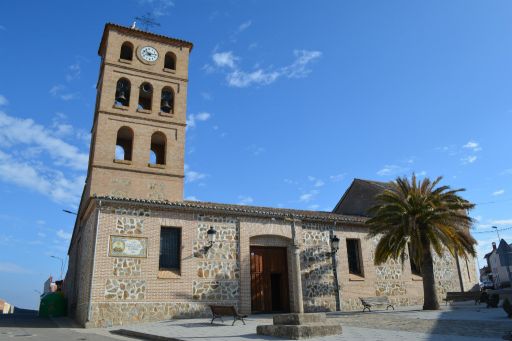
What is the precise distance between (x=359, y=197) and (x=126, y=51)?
706 inches

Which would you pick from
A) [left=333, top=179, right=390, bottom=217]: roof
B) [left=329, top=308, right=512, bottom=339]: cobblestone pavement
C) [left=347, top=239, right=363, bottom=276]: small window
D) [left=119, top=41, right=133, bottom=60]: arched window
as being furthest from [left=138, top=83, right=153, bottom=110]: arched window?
[left=329, top=308, right=512, bottom=339]: cobblestone pavement

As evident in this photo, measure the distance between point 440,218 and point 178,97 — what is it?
50.6 ft

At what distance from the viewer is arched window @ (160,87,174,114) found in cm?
2288

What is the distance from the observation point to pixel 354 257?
2011 cm

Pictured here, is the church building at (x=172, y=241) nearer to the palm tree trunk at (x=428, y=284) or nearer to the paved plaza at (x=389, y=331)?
the paved plaza at (x=389, y=331)

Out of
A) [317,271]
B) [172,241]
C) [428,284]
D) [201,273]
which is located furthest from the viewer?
[317,271]

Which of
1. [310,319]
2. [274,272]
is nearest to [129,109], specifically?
[274,272]

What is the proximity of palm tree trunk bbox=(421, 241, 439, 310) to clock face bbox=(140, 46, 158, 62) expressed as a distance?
706 inches

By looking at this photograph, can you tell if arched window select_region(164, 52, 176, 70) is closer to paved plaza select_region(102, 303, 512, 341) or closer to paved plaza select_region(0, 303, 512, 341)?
paved plaza select_region(0, 303, 512, 341)

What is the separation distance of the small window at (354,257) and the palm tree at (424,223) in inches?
83.3

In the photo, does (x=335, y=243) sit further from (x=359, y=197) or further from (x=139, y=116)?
(x=139, y=116)

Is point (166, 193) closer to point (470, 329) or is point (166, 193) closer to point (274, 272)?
point (274, 272)

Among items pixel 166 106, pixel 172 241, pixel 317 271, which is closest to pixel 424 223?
pixel 317 271

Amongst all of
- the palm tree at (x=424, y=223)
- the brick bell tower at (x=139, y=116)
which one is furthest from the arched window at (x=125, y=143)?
the palm tree at (x=424, y=223)
